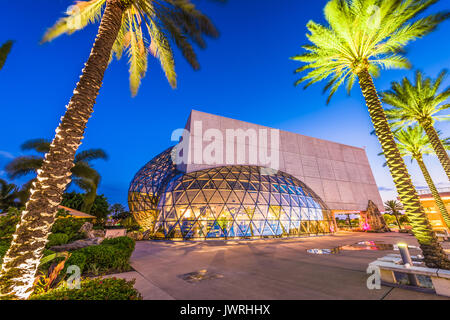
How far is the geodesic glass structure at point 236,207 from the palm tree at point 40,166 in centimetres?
877

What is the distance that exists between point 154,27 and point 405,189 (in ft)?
40.7

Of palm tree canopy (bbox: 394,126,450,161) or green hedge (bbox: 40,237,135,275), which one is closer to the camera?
green hedge (bbox: 40,237,135,275)

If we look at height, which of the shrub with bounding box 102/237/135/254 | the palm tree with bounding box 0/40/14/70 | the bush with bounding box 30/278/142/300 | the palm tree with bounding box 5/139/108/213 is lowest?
the bush with bounding box 30/278/142/300

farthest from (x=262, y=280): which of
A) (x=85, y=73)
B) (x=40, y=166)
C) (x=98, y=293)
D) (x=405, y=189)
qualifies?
(x=40, y=166)

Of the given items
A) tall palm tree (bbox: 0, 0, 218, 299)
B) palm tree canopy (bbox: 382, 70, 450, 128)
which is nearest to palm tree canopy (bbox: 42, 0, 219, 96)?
tall palm tree (bbox: 0, 0, 218, 299)

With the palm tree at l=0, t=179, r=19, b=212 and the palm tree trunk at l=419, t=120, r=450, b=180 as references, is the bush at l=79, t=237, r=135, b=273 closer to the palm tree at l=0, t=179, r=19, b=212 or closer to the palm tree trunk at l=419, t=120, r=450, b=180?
the palm tree trunk at l=419, t=120, r=450, b=180

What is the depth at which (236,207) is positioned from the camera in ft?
56.0

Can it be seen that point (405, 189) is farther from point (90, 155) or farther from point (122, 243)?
point (90, 155)

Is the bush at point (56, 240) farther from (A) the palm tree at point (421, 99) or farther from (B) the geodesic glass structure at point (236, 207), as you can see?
(A) the palm tree at point (421, 99)

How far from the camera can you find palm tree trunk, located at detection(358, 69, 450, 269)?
557 centimetres

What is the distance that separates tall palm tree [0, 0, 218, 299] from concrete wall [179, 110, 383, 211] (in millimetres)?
13224

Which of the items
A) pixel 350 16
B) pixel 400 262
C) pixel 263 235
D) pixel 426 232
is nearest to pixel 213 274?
pixel 400 262

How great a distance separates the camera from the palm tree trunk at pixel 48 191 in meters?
3.46
